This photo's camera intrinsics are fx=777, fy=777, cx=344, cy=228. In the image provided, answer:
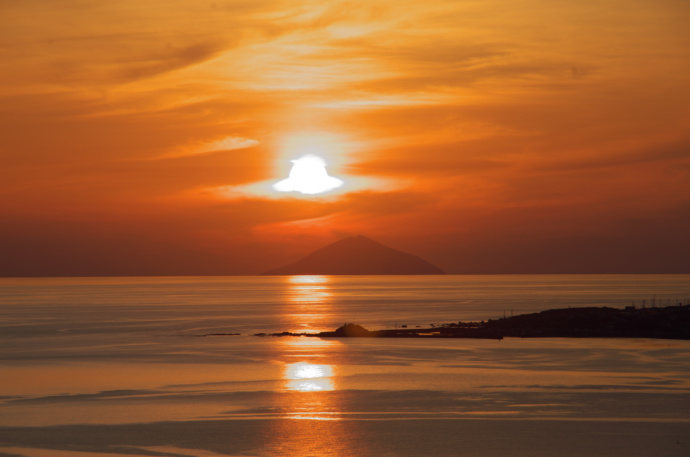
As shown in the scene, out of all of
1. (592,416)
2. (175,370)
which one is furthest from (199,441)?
(175,370)

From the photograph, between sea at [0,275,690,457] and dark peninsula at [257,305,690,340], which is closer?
sea at [0,275,690,457]

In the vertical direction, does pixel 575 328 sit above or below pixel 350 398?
above

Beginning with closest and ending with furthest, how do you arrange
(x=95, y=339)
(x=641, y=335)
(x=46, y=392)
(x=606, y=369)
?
(x=46, y=392), (x=606, y=369), (x=641, y=335), (x=95, y=339)

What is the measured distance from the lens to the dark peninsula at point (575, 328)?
73.2 m

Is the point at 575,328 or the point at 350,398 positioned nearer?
the point at 350,398

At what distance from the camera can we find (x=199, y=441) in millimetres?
28094

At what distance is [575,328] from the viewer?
7575cm

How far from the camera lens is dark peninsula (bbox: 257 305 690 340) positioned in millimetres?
73188

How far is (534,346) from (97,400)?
38.7 m

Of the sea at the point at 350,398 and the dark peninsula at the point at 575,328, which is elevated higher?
the dark peninsula at the point at 575,328

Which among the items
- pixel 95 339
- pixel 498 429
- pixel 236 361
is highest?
pixel 95 339

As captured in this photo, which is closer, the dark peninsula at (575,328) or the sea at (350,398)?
the sea at (350,398)

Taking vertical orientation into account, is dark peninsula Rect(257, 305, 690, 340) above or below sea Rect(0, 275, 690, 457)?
above

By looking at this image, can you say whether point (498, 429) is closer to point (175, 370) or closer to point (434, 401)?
point (434, 401)
